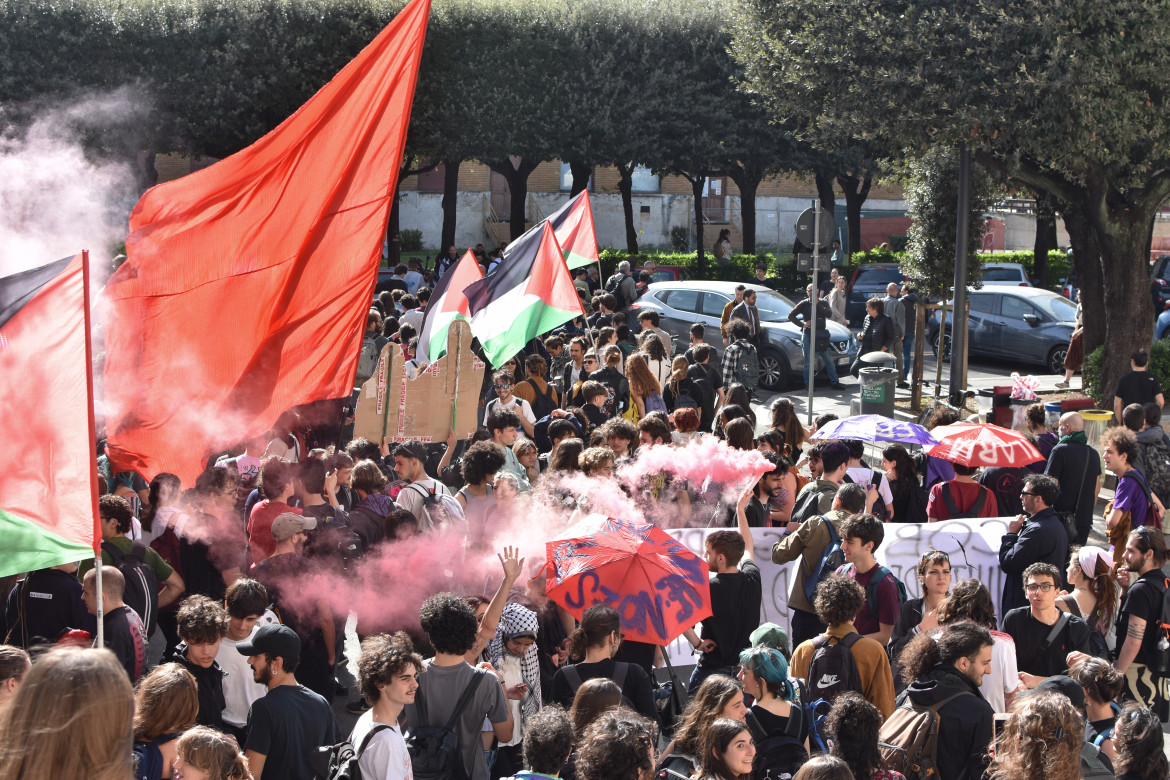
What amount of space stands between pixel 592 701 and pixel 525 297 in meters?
6.85

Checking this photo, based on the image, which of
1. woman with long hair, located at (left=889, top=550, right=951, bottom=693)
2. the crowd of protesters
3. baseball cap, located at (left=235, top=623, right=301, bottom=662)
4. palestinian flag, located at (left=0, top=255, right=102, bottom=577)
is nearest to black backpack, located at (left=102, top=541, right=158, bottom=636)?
the crowd of protesters

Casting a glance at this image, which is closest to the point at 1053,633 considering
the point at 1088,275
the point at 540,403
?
the point at 540,403

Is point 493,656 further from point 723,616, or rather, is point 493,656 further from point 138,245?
point 138,245

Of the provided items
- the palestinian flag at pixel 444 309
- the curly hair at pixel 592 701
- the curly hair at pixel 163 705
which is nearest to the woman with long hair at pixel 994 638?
the curly hair at pixel 592 701

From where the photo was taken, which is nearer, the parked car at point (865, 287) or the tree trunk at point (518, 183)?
the parked car at point (865, 287)

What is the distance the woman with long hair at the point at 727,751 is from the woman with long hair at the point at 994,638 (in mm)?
1584

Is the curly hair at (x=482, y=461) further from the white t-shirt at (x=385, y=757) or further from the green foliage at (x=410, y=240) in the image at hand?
the green foliage at (x=410, y=240)

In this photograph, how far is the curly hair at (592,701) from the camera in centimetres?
423

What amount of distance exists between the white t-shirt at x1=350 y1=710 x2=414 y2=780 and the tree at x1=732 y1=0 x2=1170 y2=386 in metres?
11.1

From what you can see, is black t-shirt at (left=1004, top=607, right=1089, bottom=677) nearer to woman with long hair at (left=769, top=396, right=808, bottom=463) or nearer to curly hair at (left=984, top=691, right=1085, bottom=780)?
curly hair at (left=984, top=691, right=1085, bottom=780)

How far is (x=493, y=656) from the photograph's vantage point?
521cm

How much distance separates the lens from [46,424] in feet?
14.5

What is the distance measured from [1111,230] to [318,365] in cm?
1154

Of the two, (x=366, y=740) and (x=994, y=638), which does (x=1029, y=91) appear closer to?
(x=994, y=638)
